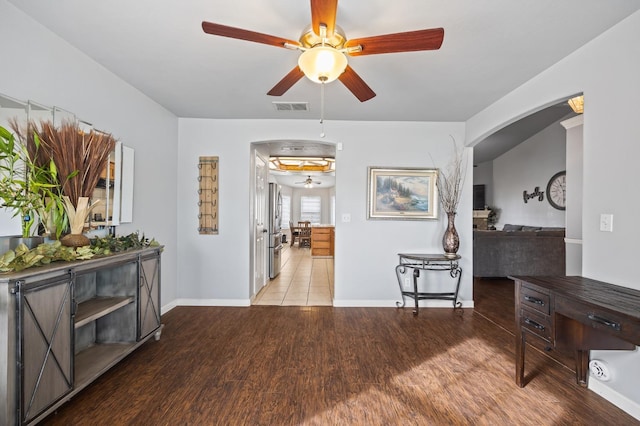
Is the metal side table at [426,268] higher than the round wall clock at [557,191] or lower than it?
lower

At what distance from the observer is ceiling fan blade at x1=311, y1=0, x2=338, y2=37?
1407mm

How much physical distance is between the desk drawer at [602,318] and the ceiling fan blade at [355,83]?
1887 millimetres

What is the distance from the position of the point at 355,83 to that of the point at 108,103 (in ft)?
7.43

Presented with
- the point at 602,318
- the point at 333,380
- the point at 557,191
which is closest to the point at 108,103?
the point at 333,380

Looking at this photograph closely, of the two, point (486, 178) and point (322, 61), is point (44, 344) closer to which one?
point (322, 61)

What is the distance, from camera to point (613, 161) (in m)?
1.99

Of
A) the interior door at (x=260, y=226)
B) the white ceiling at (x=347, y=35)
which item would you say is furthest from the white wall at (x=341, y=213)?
the white ceiling at (x=347, y=35)

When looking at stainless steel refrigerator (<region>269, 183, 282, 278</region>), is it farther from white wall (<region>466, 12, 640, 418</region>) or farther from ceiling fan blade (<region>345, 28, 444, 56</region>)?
white wall (<region>466, 12, 640, 418</region>)

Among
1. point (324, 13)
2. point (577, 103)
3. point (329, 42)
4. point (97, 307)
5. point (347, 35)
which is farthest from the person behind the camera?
point (577, 103)

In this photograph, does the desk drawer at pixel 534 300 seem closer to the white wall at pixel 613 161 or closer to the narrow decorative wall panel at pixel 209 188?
the white wall at pixel 613 161

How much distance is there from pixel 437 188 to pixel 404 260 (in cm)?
108

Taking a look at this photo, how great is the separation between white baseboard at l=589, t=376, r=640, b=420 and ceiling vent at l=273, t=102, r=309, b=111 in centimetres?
350

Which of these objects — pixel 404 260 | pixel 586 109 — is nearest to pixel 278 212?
pixel 404 260

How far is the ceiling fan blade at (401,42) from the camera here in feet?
5.15
